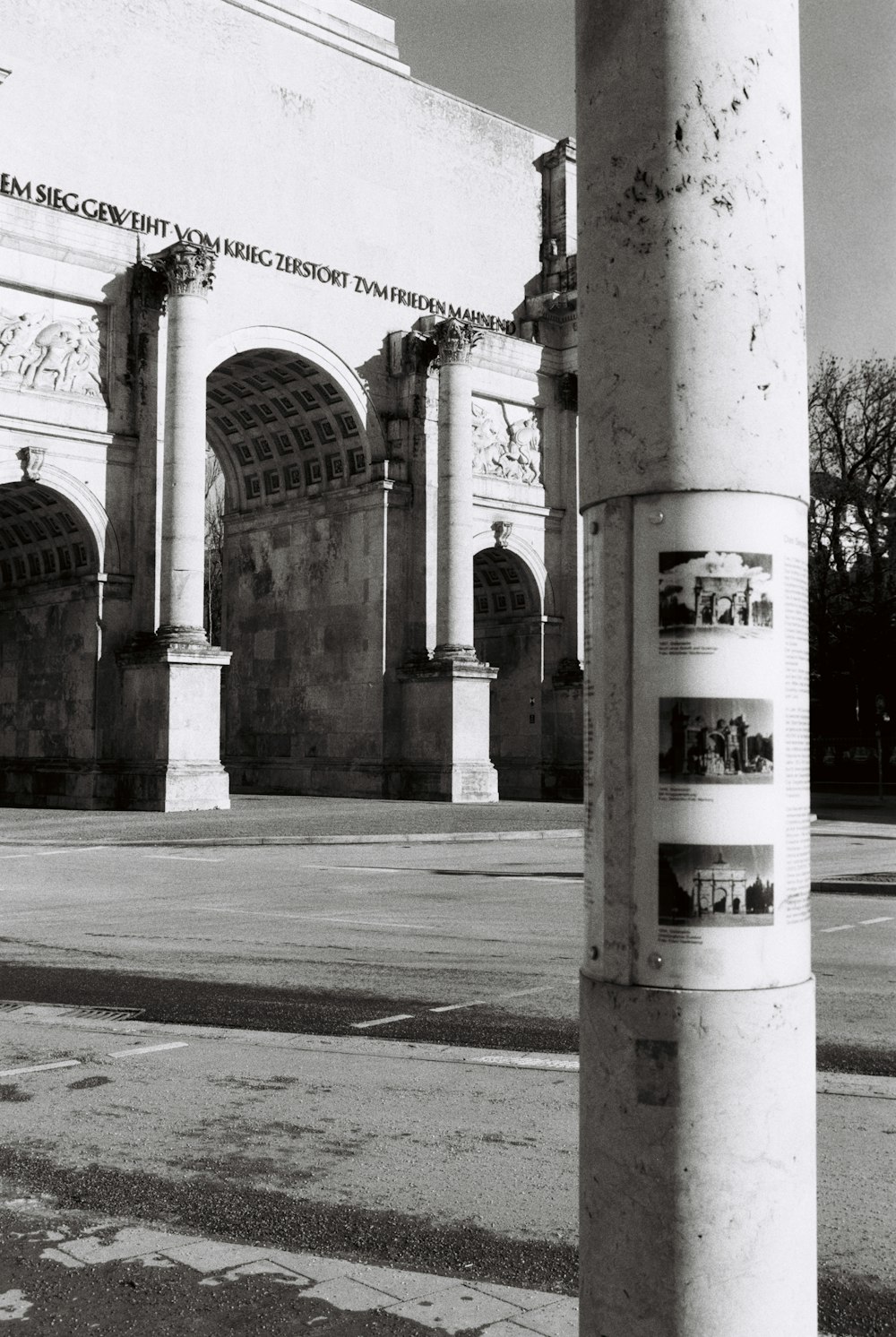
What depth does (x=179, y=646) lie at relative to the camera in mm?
30016

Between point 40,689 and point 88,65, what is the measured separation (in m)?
14.1

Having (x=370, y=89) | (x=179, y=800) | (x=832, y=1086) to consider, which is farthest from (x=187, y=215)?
(x=832, y=1086)

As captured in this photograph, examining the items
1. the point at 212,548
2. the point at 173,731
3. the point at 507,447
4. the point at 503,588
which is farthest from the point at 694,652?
the point at 212,548

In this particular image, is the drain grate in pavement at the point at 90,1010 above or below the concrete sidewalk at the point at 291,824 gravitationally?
below

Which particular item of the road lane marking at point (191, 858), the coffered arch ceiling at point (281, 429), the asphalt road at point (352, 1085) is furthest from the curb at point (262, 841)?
the coffered arch ceiling at point (281, 429)

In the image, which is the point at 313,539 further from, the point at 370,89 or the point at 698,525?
the point at 698,525

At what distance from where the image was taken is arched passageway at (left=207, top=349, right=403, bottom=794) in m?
36.6

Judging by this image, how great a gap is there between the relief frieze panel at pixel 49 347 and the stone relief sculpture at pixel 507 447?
11010 mm

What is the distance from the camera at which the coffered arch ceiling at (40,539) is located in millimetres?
31620

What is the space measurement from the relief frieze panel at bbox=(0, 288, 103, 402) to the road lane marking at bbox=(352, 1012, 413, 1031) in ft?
81.1

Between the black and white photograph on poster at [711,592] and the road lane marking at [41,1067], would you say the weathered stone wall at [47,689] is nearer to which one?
the road lane marking at [41,1067]

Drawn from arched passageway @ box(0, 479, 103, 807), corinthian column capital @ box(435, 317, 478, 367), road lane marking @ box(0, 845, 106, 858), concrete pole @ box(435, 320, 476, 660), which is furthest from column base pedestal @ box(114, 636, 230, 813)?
corinthian column capital @ box(435, 317, 478, 367)

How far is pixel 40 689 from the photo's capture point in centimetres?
3316

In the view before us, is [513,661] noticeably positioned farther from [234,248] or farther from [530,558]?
[234,248]
